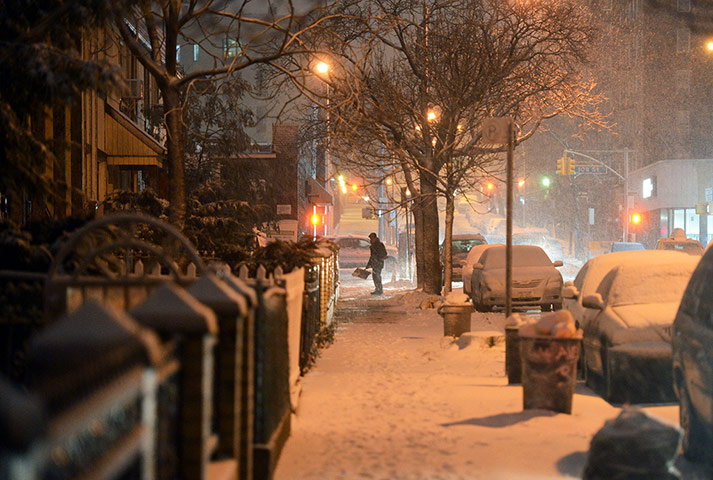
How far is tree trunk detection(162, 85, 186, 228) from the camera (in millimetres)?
13055

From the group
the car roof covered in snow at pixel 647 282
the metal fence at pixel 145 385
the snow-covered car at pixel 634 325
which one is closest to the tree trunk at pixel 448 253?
the snow-covered car at pixel 634 325

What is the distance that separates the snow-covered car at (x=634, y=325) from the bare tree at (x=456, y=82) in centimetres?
1000

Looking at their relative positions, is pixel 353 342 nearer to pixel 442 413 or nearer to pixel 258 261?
pixel 258 261

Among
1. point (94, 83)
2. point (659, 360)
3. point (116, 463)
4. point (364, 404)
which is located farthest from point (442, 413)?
point (116, 463)

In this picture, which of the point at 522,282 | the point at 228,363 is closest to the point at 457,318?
the point at 522,282

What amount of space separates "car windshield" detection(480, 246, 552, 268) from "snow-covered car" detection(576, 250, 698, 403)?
9.14 meters

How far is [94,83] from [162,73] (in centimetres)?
564

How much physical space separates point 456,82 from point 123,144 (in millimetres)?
8562

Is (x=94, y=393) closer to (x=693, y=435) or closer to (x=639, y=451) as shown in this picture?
(x=639, y=451)

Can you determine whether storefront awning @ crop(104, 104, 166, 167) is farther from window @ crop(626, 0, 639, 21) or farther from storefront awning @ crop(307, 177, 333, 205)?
window @ crop(626, 0, 639, 21)

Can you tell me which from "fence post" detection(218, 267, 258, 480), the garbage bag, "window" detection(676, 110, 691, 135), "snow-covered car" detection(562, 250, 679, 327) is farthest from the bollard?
"window" detection(676, 110, 691, 135)

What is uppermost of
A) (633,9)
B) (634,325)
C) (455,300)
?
(633,9)

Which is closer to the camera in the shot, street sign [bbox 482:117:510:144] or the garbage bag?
the garbage bag

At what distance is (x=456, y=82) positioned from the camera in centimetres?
2061
